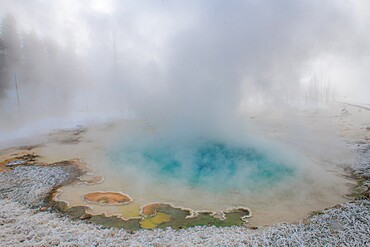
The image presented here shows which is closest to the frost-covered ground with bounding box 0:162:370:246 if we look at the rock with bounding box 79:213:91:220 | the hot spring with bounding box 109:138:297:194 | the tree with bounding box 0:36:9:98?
the rock with bounding box 79:213:91:220

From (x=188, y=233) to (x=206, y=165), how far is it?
14.9 ft

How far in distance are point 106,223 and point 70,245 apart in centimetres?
107

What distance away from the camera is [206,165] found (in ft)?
30.5

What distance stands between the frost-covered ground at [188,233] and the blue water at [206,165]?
232cm

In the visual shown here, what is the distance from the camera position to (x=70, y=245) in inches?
168

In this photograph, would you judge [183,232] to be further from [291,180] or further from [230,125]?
[230,125]

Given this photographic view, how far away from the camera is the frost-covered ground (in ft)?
14.4

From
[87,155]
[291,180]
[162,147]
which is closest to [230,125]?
[162,147]

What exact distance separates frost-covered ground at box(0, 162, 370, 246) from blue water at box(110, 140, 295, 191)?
2.32m

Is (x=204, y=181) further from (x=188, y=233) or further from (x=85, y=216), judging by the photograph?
(x=85, y=216)

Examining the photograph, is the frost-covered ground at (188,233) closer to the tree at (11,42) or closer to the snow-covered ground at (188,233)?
the snow-covered ground at (188,233)

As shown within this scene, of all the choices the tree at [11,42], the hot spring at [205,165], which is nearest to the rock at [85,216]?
the hot spring at [205,165]

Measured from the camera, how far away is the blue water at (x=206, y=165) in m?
7.75

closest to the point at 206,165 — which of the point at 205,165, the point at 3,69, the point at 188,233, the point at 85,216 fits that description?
the point at 205,165
